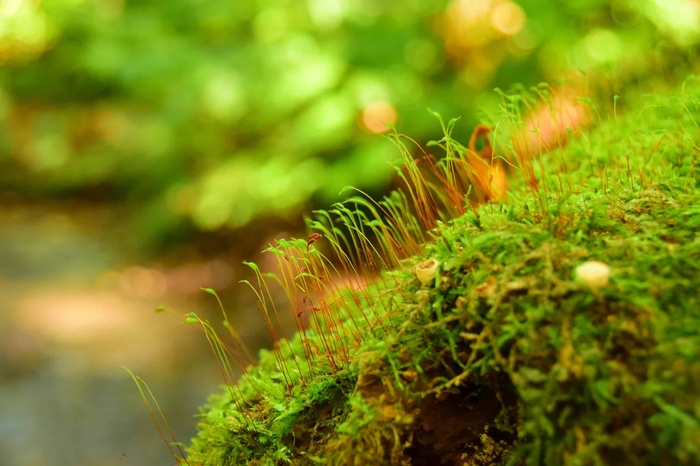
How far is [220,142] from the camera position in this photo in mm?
4531

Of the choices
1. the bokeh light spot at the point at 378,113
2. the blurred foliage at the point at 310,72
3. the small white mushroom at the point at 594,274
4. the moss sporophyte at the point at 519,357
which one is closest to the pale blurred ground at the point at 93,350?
the blurred foliage at the point at 310,72

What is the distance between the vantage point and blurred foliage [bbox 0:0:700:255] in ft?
11.1

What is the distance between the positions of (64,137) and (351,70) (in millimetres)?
4376

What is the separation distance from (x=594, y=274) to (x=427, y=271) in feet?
1.10

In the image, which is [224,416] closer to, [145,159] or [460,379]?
[460,379]

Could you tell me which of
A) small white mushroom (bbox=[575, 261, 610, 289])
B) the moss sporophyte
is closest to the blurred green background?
the moss sporophyte

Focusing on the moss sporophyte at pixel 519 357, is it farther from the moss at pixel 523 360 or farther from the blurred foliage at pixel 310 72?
the blurred foliage at pixel 310 72

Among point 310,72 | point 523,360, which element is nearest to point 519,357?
point 523,360

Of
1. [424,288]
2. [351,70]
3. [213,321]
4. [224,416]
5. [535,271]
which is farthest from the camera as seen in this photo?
[213,321]

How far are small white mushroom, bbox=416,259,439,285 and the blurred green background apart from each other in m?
1.75

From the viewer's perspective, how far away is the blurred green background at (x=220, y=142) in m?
3.35

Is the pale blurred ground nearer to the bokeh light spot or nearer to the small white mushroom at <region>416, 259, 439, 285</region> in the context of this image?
the bokeh light spot

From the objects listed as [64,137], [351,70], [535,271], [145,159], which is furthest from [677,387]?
[64,137]

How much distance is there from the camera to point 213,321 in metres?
4.28
